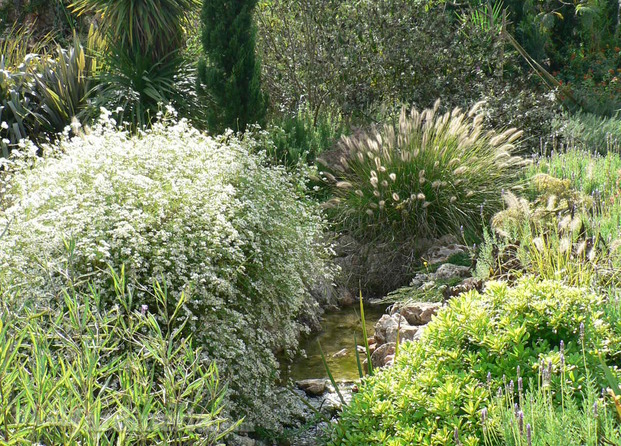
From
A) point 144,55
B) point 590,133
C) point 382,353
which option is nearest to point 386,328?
point 382,353

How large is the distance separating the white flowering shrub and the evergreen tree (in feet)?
13.9

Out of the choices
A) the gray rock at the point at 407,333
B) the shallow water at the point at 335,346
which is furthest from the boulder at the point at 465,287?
the shallow water at the point at 335,346

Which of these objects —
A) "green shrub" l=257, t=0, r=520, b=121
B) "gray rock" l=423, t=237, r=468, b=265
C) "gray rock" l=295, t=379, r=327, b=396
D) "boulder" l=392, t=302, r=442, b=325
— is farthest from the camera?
"green shrub" l=257, t=0, r=520, b=121

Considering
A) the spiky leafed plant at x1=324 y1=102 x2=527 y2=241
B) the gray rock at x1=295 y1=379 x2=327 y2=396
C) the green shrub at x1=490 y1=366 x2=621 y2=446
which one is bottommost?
the green shrub at x1=490 y1=366 x2=621 y2=446

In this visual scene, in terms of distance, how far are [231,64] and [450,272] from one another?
459 centimetres

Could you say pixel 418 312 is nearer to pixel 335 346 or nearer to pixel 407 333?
pixel 407 333

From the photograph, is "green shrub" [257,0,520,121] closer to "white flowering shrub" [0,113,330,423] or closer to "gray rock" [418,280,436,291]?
"gray rock" [418,280,436,291]

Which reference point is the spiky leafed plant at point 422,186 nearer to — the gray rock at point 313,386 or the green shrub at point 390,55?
the gray rock at point 313,386

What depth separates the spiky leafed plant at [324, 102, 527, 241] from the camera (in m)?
6.73

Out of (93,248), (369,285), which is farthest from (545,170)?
(93,248)

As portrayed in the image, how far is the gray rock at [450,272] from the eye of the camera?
18.9ft

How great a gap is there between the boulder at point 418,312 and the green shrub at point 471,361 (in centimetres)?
190

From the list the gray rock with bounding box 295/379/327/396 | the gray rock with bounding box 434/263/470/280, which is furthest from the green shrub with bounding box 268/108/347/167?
the gray rock with bounding box 295/379/327/396

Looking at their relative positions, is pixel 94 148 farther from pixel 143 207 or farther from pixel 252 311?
pixel 252 311
